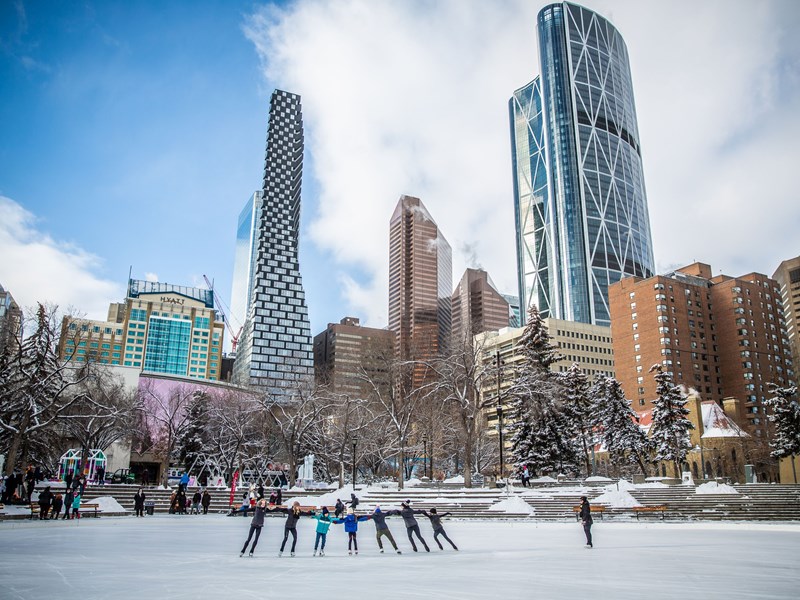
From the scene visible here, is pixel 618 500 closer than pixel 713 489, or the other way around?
pixel 618 500

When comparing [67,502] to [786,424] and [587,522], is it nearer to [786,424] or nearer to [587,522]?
[587,522]

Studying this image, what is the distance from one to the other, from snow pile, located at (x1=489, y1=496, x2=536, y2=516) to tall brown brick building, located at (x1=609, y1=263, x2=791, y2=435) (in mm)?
99625

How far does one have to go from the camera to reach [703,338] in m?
132

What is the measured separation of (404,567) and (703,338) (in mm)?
135891

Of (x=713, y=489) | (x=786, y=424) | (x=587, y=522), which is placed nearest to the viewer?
(x=587, y=522)

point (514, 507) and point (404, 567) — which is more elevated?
point (404, 567)

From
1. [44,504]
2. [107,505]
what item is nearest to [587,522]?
[44,504]

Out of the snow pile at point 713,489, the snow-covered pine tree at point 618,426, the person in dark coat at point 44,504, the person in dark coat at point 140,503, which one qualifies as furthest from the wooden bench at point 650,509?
the snow-covered pine tree at point 618,426

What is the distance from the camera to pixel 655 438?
58.1 m

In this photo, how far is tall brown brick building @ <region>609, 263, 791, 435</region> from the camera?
412 feet

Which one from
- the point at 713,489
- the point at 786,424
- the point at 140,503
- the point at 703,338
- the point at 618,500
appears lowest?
the point at 140,503

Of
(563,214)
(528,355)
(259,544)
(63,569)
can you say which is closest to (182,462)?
(528,355)

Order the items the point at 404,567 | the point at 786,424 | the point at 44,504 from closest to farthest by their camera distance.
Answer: the point at 404,567 → the point at 44,504 → the point at 786,424

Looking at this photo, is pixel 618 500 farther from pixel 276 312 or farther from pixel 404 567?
pixel 276 312
